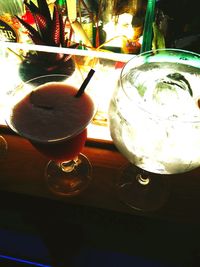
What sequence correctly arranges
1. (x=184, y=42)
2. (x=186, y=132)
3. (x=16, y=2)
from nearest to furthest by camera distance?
(x=186, y=132) → (x=184, y=42) → (x=16, y=2)

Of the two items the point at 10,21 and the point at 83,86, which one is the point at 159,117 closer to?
the point at 83,86

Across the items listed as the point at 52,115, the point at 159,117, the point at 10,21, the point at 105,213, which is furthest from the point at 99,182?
the point at 10,21

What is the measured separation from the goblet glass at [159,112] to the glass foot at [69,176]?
0.33 meters

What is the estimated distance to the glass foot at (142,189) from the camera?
983 millimetres

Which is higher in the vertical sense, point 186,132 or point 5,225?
point 186,132

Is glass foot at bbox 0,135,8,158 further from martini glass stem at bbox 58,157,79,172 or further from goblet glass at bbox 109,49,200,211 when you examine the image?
goblet glass at bbox 109,49,200,211

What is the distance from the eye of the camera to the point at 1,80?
3.95 ft

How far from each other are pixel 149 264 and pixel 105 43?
0.88 m

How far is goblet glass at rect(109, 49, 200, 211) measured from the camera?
2.01 feet

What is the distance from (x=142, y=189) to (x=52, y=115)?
1.63 ft

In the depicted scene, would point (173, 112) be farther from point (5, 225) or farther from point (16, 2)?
point (16, 2)

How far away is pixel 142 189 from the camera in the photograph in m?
1.10

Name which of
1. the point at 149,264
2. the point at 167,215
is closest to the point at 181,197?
Answer: the point at 167,215

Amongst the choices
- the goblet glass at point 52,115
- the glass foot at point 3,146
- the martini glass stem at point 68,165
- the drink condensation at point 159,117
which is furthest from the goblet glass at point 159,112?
the glass foot at point 3,146
